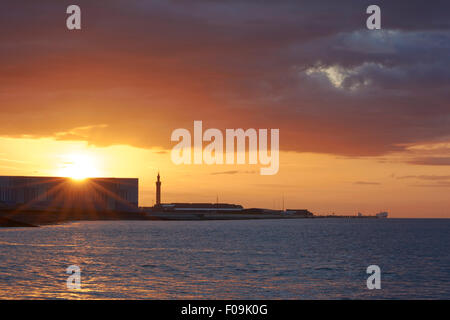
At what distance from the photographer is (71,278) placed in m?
49.2
